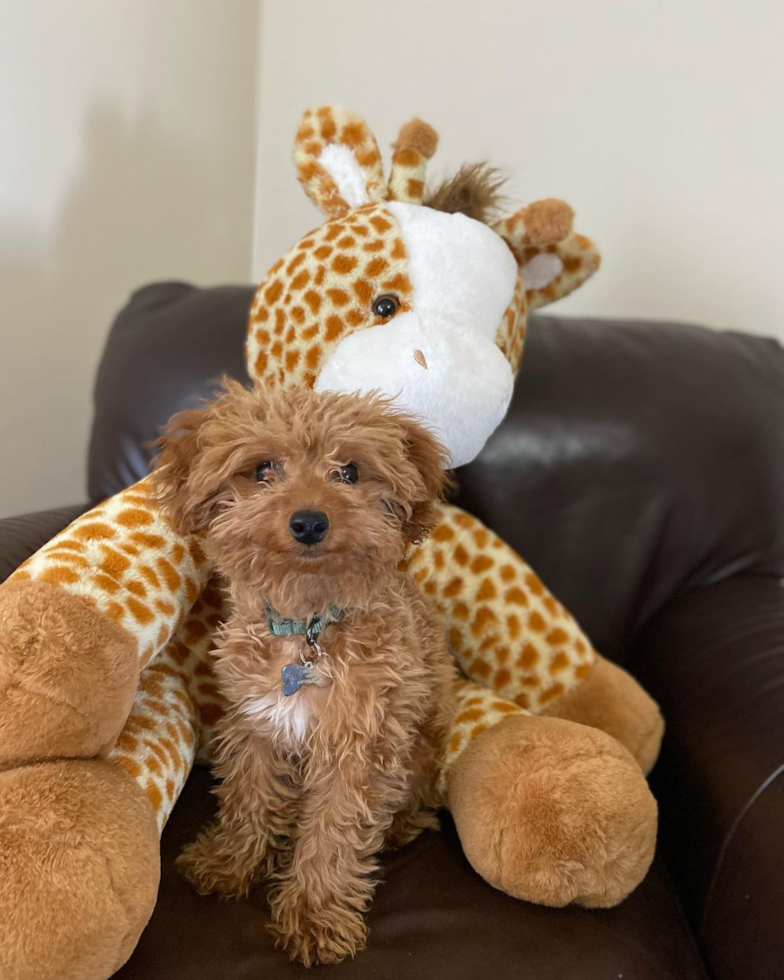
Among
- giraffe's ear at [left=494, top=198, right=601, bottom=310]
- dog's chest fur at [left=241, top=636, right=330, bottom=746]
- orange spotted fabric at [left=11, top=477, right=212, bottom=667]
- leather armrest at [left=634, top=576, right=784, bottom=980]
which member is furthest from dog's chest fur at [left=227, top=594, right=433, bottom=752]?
giraffe's ear at [left=494, top=198, right=601, bottom=310]

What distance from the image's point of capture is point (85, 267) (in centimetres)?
160

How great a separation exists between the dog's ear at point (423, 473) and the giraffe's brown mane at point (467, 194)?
0.40 metres

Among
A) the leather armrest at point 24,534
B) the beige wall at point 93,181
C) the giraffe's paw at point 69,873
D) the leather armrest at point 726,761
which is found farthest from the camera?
the beige wall at point 93,181

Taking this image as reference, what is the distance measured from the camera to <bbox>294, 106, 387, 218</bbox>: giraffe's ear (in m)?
1.03

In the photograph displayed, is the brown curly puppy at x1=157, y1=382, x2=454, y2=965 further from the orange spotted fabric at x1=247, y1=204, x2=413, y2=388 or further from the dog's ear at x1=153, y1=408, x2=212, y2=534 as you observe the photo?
the orange spotted fabric at x1=247, y1=204, x2=413, y2=388

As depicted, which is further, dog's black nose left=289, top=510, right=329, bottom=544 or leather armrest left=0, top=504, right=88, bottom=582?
leather armrest left=0, top=504, right=88, bottom=582

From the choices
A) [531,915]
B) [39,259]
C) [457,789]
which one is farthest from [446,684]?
[39,259]

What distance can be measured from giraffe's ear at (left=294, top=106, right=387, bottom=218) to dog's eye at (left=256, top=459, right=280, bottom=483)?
445mm

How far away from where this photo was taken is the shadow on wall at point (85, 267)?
1.50 m

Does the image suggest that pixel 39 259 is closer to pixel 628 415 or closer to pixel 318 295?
pixel 318 295

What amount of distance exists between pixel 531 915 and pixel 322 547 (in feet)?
1.71

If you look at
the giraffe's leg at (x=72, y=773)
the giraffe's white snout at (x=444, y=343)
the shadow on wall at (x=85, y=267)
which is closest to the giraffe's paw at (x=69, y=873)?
the giraffe's leg at (x=72, y=773)

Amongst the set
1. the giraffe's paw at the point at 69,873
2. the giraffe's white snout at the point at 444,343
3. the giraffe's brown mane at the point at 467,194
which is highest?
the giraffe's brown mane at the point at 467,194

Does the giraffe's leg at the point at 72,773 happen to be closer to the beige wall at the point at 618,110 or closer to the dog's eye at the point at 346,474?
the dog's eye at the point at 346,474
